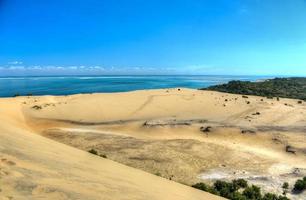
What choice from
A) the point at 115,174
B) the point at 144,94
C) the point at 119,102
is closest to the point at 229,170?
the point at 115,174

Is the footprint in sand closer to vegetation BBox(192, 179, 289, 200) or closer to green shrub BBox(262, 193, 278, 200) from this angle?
vegetation BBox(192, 179, 289, 200)

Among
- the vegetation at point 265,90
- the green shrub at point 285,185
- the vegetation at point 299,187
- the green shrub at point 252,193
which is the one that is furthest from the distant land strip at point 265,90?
the green shrub at point 252,193

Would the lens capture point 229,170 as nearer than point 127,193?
No

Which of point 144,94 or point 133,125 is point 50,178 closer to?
point 133,125

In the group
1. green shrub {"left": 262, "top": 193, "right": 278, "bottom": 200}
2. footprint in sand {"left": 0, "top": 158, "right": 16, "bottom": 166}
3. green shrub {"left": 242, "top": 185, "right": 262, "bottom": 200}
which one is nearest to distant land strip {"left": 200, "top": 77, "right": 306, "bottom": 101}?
green shrub {"left": 242, "top": 185, "right": 262, "bottom": 200}

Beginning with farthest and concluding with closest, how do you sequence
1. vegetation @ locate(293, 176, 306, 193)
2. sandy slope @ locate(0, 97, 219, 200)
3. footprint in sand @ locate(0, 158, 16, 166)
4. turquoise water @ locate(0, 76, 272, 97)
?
turquoise water @ locate(0, 76, 272, 97), vegetation @ locate(293, 176, 306, 193), footprint in sand @ locate(0, 158, 16, 166), sandy slope @ locate(0, 97, 219, 200)

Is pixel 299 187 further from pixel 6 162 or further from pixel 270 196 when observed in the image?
pixel 6 162

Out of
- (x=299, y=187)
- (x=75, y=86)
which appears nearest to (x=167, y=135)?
(x=299, y=187)
